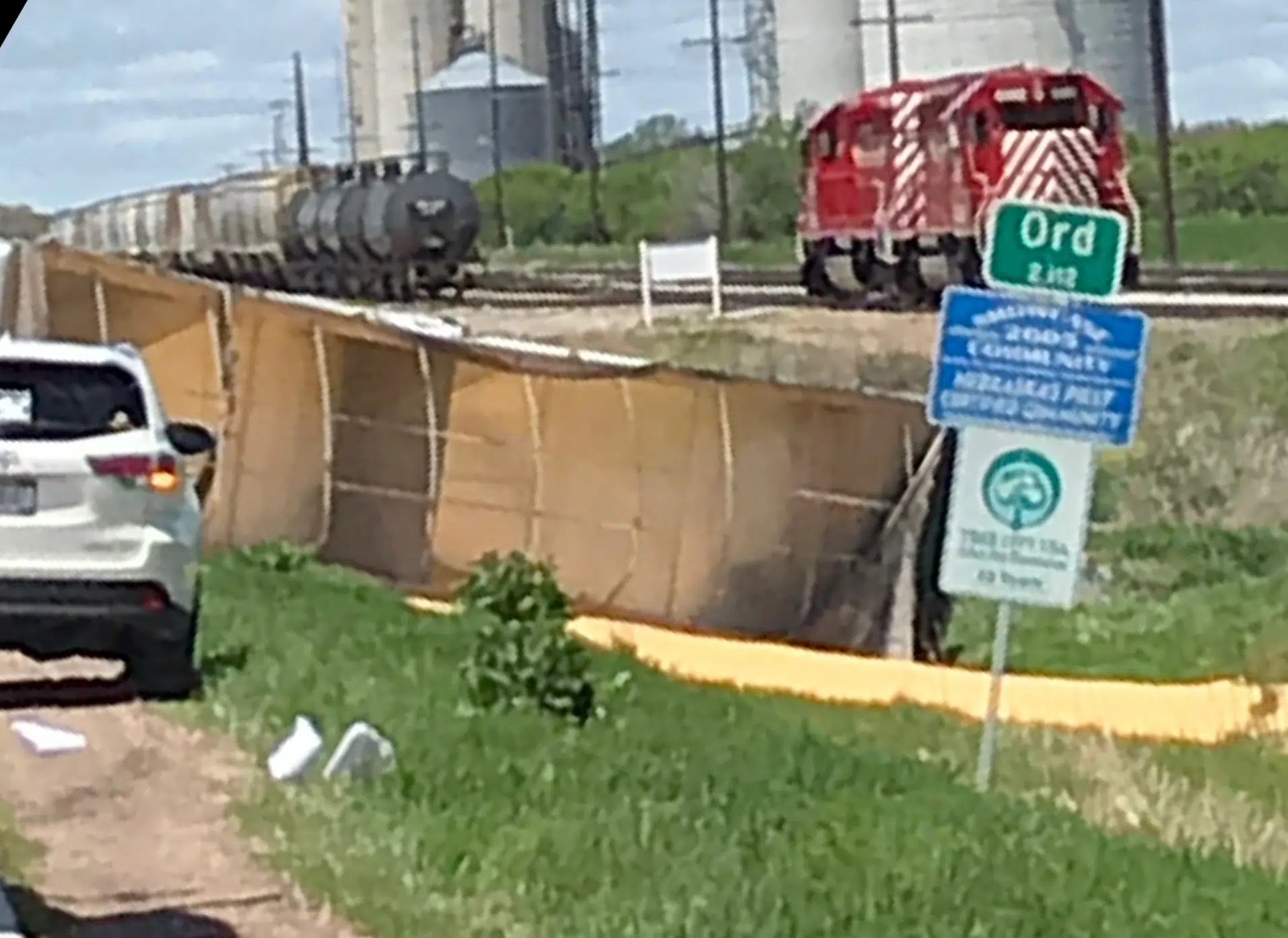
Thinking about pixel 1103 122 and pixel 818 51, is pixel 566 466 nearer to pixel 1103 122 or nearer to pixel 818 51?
pixel 818 51

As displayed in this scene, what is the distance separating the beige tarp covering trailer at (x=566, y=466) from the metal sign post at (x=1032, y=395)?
6.22ft

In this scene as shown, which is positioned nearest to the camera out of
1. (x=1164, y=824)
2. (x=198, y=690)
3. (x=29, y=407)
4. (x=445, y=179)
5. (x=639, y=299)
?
(x=29, y=407)

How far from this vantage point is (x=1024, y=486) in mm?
6148

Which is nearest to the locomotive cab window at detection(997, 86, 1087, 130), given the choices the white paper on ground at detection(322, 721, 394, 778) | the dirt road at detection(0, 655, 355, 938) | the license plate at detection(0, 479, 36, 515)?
the white paper on ground at detection(322, 721, 394, 778)

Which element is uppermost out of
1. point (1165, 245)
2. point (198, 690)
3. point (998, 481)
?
point (1165, 245)

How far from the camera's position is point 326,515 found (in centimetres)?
775

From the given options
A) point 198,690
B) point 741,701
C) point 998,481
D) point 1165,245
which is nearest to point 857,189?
point 1165,245

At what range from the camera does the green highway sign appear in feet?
20.0

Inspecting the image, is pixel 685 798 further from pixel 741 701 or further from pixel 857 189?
pixel 857 189

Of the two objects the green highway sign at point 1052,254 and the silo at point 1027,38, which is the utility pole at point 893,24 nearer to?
the silo at point 1027,38

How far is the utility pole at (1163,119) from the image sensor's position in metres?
7.54

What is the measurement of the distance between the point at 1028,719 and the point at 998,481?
1.69m

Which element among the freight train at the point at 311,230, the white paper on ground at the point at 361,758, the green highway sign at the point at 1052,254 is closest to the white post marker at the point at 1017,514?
the green highway sign at the point at 1052,254

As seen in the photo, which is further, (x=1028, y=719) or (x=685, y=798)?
(x=1028, y=719)
